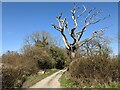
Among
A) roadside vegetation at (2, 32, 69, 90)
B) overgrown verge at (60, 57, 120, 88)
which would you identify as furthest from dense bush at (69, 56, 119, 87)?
roadside vegetation at (2, 32, 69, 90)

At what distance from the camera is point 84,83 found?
49.4ft

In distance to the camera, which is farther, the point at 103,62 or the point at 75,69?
the point at 75,69

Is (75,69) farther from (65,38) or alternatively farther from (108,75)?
(65,38)

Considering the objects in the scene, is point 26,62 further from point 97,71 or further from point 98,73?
point 98,73

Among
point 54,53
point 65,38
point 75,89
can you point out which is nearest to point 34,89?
point 75,89

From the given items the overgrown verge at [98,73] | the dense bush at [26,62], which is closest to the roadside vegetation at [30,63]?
the dense bush at [26,62]

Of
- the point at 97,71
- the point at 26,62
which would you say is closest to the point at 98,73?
the point at 97,71

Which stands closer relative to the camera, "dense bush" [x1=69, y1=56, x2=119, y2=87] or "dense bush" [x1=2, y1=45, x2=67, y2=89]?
"dense bush" [x1=2, y1=45, x2=67, y2=89]

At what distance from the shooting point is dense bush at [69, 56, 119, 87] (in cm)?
1437

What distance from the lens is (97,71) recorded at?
14.9 metres

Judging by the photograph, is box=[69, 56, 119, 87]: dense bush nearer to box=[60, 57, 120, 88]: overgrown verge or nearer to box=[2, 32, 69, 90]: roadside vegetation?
box=[60, 57, 120, 88]: overgrown verge

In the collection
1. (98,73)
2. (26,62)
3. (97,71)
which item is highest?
(26,62)

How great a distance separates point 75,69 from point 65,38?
1494 cm

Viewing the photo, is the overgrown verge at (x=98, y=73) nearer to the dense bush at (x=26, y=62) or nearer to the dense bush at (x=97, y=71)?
the dense bush at (x=97, y=71)
